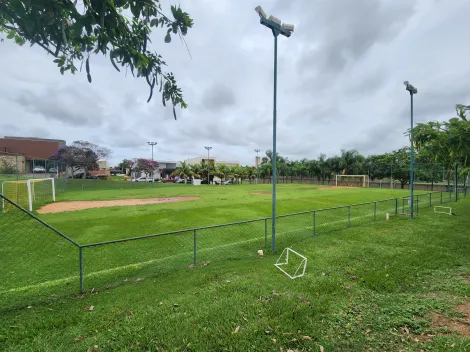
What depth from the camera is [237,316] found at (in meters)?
3.78

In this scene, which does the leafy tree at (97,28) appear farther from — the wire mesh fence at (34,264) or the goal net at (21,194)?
the goal net at (21,194)

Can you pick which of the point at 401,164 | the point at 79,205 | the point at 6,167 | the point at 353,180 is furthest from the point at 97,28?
the point at 353,180

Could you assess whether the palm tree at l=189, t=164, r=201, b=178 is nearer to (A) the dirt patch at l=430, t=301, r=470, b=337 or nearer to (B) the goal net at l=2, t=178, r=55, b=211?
(B) the goal net at l=2, t=178, r=55, b=211

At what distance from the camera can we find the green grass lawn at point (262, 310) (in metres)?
3.23

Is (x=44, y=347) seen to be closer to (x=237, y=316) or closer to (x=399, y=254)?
(x=237, y=316)

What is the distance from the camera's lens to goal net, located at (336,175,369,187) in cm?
4772

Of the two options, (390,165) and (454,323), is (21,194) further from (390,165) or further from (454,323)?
(390,165)

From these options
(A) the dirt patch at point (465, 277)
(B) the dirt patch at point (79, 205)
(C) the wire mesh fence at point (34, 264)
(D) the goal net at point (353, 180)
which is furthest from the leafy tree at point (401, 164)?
(C) the wire mesh fence at point (34, 264)

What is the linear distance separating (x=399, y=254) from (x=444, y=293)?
2524mm

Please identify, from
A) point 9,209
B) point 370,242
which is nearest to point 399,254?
point 370,242

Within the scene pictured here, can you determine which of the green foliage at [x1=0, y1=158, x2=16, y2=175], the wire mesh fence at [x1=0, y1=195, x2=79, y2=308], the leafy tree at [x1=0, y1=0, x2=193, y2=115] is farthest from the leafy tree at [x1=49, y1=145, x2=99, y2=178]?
the leafy tree at [x1=0, y1=0, x2=193, y2=115]

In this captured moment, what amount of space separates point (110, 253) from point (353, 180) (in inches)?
2016

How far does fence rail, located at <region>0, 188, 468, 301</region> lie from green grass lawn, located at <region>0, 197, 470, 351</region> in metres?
0.53

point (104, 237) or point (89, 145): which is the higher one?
point (89, 145)
